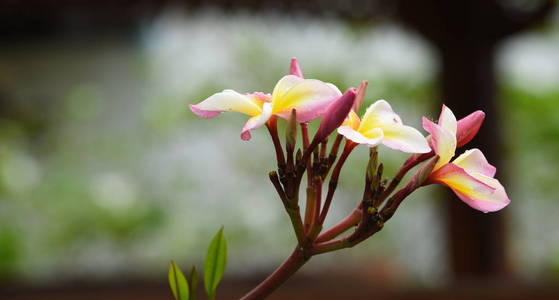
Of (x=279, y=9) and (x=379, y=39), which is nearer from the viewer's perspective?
(x=279, y=9)

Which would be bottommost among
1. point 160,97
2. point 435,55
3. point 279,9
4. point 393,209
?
point 393,209

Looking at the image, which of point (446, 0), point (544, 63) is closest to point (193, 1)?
point (446, 0)

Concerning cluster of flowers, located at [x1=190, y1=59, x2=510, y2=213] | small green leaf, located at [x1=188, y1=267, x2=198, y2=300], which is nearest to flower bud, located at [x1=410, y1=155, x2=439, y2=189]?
cluster of flowers, located at [x1=190, y1=59, x2=510, y2=213]

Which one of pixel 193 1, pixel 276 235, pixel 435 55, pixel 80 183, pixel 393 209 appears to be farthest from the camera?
pixel 276 235

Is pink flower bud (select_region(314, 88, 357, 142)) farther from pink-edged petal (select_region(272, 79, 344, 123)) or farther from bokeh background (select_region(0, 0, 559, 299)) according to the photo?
bokeh background (select_region(0, 0, 559, 299))

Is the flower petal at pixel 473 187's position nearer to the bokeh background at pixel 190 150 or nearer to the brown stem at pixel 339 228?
the brown stem at pixel 339 228

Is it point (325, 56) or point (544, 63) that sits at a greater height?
point (325, 56)

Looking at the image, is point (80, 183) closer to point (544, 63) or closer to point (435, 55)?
point (435, 55)
